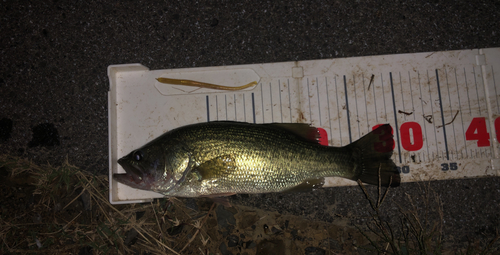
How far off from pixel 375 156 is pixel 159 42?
257 cm

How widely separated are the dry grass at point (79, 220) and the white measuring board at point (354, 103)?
0.26 meters

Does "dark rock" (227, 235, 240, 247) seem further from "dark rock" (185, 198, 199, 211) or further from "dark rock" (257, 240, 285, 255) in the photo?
"dark rock" (185, 198, 199, 211)

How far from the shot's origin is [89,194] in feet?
9.32

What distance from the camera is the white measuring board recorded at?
2660mm

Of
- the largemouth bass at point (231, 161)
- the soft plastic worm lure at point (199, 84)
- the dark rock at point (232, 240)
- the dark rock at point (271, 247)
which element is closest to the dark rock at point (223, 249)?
the dark rock at point (232, 240)

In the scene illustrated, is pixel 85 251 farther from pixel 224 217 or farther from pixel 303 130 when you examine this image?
pixel 303 130

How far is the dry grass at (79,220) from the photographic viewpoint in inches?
108

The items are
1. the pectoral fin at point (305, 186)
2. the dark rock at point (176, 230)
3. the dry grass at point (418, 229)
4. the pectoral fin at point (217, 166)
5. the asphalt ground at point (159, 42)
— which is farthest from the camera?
the asphalt ground at point (159, 42)

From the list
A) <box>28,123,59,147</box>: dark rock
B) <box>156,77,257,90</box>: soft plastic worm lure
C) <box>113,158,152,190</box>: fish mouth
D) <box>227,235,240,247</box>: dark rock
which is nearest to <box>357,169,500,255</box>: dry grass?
<box>227,235,240,247</box>: dark rock

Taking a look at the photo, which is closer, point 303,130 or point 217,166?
point 217,166

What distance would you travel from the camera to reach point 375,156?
7.86 feet

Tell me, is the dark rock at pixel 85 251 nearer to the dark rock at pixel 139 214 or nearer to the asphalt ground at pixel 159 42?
the dark rock at pixel 139 214

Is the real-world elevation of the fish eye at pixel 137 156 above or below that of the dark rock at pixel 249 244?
above

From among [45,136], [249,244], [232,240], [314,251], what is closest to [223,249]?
[232,240]
